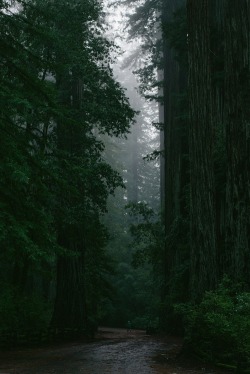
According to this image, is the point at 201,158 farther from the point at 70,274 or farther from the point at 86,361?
the point at 70,274

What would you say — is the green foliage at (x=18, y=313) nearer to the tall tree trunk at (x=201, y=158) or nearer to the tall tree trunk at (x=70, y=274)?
the tall tree trunk at (x=70, y=274)

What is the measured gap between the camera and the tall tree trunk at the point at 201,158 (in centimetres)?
1010

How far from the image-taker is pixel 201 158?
34.6 feet

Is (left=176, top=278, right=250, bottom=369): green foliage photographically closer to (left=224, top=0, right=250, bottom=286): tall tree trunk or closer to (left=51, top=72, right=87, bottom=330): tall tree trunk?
(left=224, top=0, right=250, bottom=286): tall tree trunk

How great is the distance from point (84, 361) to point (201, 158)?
481 cm

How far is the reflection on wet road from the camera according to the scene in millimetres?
8227

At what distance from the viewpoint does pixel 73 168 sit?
12555 mm

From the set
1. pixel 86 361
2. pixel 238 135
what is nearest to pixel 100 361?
pixel 86 361

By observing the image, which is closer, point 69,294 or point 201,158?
point 201,158

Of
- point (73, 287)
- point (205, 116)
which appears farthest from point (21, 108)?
point (73, 287)

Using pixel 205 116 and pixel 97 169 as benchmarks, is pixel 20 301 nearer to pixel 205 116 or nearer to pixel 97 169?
pixel 97 169

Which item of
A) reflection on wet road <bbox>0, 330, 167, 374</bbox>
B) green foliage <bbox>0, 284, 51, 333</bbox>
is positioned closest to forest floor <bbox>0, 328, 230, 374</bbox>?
reflection on wet road <bbox>0, 330, 167, 374</bbox>

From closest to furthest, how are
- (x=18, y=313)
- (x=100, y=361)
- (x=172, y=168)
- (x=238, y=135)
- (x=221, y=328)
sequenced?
(x=221, y=328), (x=100, y=361), (x=238, y=135), (x=18, y=313), (x=172, y=168)

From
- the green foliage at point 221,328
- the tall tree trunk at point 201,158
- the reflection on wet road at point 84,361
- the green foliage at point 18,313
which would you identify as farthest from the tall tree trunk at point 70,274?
the green foliage at point 221,328
